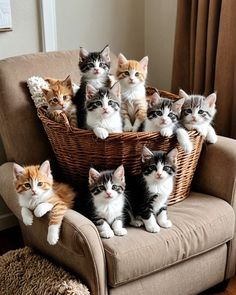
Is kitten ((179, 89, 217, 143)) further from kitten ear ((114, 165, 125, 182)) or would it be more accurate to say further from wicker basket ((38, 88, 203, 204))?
kitten ear ((114, 165, 125, 182))

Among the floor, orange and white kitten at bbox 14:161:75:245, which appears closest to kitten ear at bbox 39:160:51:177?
orange and white kitten at bbox 14:161:75:245

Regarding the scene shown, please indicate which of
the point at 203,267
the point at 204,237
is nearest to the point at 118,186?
the point at 204,237

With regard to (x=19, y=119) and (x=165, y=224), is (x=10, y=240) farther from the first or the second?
(x=165, y=224)

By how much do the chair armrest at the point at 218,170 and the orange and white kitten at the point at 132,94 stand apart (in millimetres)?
352

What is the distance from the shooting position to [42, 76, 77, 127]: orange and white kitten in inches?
71.3

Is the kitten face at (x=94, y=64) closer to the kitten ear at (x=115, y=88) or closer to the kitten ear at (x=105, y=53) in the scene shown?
the kitten ear at (x=105, y=53)

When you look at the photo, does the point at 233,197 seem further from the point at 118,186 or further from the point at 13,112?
the point at 13,112

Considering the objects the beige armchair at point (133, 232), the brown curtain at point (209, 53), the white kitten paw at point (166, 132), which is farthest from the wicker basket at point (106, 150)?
the brown curtain at point (209, 53)

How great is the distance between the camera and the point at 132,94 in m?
1.89

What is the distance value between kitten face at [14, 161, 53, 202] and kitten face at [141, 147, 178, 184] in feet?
1.21

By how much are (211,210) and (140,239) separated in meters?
0.36

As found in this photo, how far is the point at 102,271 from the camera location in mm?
1562

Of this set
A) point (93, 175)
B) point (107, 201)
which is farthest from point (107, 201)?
point (93, 175)

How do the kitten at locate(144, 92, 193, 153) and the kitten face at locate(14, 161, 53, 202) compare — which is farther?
the kitten at locate(144, 92, 193, 153)
